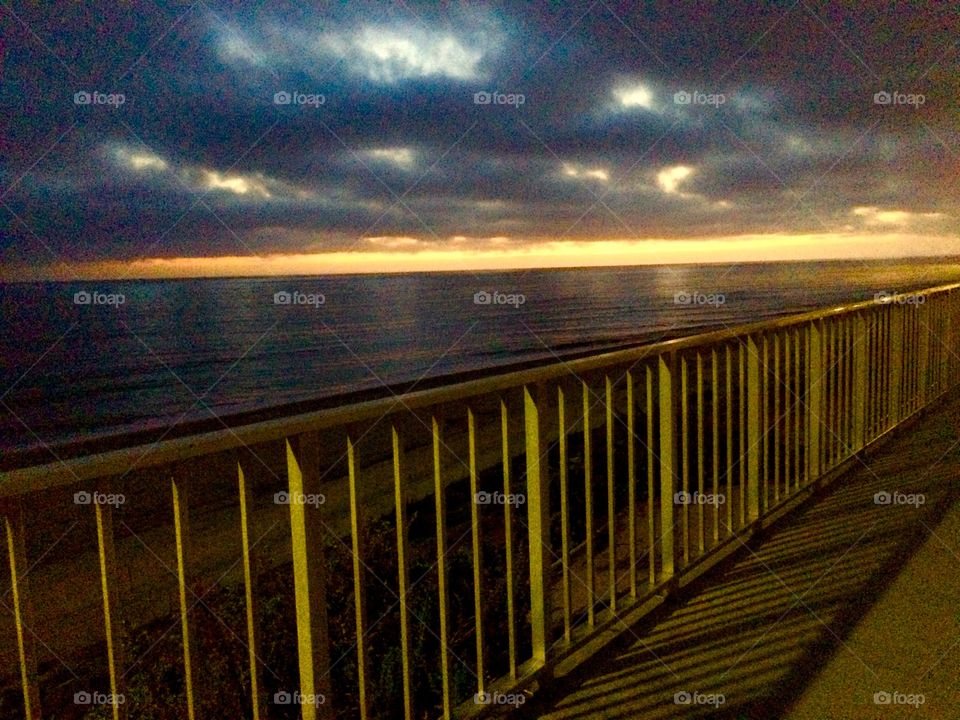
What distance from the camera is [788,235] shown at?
25.0 meters

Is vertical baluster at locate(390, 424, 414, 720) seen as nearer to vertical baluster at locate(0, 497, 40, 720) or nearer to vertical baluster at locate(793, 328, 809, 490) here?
vertical baluster at locate(0, 497, 40, 720)

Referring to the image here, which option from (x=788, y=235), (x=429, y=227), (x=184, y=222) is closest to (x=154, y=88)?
(x=184, y=222)

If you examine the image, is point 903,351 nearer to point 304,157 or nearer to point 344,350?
point 344,350

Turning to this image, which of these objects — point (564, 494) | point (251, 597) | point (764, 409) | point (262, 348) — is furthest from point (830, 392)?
point (262, 348)

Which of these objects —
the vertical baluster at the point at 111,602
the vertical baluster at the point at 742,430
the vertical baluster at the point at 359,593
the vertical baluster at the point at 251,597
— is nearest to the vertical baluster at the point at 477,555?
the vertical baluster at the point at 359,593

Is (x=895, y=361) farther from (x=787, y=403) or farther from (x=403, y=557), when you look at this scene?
(x=403, y=557)

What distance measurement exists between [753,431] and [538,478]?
5.98 feet

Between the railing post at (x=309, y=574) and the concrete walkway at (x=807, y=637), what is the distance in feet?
2.99

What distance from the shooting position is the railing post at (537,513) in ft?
8.09

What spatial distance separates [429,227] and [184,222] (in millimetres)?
18511

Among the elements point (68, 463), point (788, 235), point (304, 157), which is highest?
point (304, 157)

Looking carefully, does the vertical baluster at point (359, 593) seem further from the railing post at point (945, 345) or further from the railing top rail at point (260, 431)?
the railing post at point (945, 345)

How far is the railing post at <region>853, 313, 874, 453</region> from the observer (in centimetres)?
504

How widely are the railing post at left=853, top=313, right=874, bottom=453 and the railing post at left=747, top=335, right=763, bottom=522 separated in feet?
5.21
